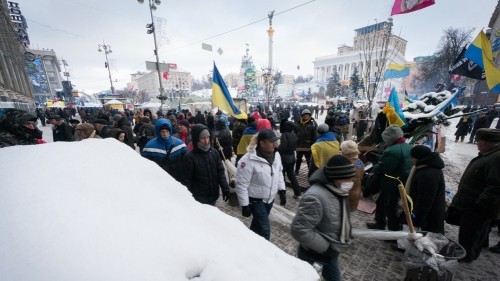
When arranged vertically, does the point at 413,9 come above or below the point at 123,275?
above

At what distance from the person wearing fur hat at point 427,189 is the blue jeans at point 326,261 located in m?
1.56

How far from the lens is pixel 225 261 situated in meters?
0.92

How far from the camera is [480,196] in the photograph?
2691 millimetres

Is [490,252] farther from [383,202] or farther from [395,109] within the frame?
[395,109]

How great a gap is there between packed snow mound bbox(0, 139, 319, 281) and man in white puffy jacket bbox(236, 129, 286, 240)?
5.08 ft

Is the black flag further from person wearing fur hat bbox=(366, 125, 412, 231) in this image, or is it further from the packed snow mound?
the packed snow mound

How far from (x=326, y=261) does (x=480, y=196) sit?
7.39 feet

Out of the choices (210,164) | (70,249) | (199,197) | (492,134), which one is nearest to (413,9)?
(492,134)

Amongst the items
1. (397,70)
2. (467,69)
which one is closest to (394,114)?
(467,69)

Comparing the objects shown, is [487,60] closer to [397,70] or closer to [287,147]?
[287,147]

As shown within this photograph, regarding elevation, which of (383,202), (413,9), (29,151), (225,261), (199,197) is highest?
(413,9)

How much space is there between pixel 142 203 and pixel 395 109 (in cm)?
546

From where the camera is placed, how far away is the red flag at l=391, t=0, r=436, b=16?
518 centimetres

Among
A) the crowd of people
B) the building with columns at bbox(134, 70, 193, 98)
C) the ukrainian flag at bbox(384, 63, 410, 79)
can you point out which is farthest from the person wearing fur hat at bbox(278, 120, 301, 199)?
the building with columns at bbox(134, 70, 193, 98)
